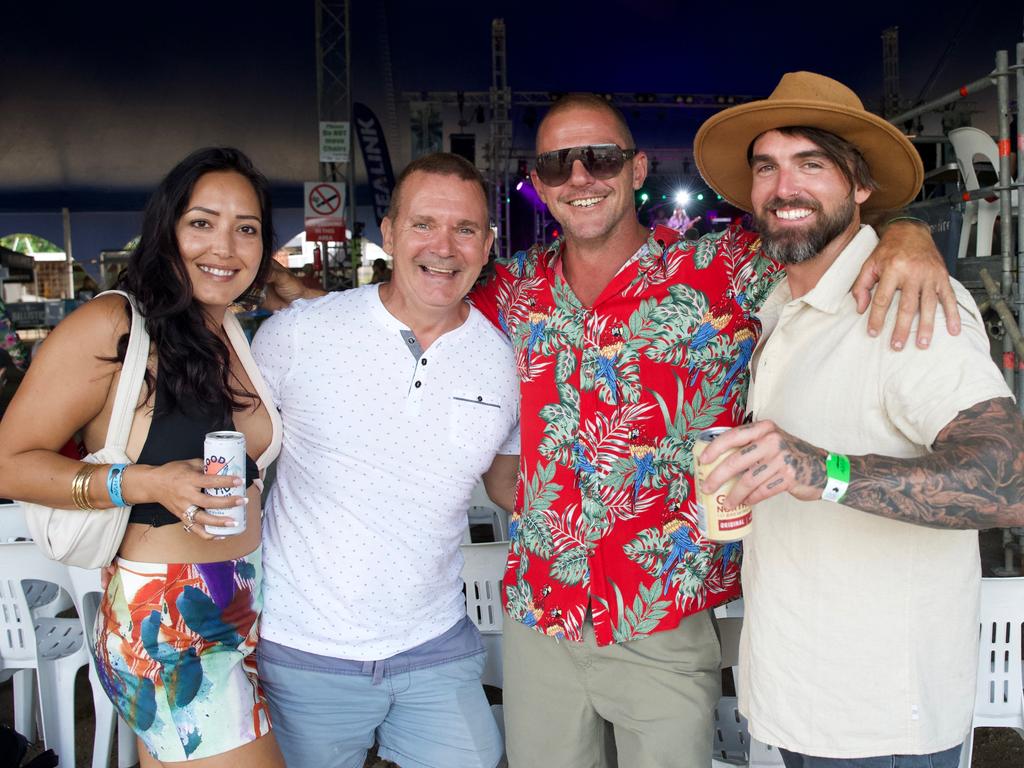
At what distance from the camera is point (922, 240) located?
151cm

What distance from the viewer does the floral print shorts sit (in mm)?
1639

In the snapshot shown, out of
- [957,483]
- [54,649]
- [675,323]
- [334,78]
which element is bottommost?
[54,649]

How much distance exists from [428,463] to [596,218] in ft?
2.51

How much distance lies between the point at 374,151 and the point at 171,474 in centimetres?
1110

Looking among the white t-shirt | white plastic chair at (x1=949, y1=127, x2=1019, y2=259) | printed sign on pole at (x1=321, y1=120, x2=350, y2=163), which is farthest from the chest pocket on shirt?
printed sign on pole at (x1=321, y1=120, x2=350, y2=163)

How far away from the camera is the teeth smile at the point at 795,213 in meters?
1.61

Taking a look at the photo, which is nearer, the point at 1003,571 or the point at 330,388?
the point at 330,388

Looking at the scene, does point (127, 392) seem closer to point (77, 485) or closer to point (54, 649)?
point (77, 485)

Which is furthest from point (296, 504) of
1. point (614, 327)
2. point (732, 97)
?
point (732, 97)

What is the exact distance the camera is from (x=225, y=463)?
1452 mm

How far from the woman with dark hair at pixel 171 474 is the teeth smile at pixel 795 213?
1.21 m

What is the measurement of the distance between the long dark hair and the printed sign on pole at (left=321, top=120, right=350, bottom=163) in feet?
27.9

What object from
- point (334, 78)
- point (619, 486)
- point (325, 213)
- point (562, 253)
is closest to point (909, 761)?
point (619, 486)

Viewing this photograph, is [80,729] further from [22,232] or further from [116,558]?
[22,232]
